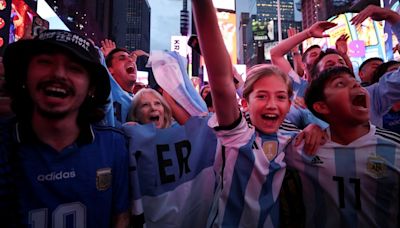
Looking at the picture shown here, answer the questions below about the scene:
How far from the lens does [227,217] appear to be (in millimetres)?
1776

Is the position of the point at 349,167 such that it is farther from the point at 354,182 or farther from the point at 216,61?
the point at 216,61

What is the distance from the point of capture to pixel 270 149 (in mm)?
1987

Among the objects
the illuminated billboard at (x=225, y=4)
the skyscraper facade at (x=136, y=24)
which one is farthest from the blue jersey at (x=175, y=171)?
the skyscraper facade at (x=136, y=24)

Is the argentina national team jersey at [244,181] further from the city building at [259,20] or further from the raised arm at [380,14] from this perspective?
the city building at [259,20]

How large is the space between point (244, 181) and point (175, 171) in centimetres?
48

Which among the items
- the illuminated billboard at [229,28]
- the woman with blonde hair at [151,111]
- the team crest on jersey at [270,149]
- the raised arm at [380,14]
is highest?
the illuminated billboard at [229,28]

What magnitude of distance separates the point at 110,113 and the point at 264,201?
141 centimetres

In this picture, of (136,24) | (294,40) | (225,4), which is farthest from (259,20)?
(294,40)

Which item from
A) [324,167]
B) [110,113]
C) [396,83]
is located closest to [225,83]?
[324,167]

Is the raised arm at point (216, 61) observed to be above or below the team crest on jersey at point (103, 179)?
above

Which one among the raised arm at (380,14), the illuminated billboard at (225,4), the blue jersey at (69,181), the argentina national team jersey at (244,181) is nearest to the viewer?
the blue jersey at (69,181)

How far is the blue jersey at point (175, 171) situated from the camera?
1.87m

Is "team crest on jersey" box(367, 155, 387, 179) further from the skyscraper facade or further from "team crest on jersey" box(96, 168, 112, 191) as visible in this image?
the skyscraper facade

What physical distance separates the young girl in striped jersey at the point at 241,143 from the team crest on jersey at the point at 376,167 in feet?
1.85
